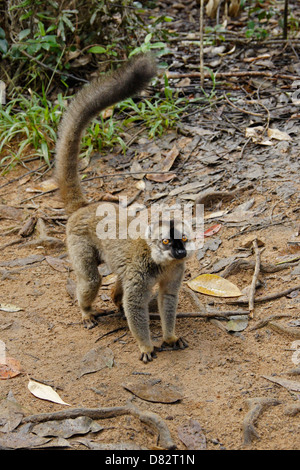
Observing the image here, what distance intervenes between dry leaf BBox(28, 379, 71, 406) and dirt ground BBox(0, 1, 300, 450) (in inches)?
1.8

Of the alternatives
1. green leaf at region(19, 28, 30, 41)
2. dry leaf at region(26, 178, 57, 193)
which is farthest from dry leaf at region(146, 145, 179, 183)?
green leaf at region(19, 28, 30, 41)

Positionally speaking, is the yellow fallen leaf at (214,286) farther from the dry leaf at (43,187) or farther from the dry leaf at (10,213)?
the dry leaf at (43,187)

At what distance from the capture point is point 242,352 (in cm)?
451

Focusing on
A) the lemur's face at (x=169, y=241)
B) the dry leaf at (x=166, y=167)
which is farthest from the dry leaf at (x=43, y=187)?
the lemur's face at (x=169, y=241)

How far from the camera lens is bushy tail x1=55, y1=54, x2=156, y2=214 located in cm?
521

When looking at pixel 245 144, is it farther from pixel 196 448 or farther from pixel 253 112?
pixel 196 448

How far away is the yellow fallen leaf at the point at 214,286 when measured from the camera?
5338 millimetres

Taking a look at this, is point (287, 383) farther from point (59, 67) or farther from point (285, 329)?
point (59, 67)

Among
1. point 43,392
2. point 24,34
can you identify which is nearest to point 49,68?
point 24,34

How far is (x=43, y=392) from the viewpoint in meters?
4.10

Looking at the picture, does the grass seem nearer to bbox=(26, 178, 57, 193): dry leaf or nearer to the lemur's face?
bbox=(26, 178, 57, 193): dry leaf

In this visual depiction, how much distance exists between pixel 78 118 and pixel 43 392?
272cm

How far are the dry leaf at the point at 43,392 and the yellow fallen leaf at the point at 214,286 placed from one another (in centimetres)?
196
